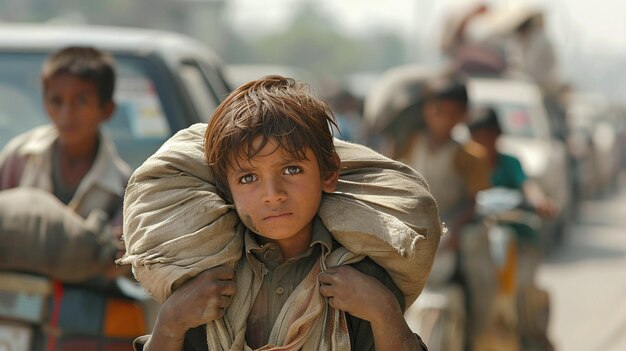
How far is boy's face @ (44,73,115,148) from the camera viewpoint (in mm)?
4535

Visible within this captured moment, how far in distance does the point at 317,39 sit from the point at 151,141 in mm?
107021

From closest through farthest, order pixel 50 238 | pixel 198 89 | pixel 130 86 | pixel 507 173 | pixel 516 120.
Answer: pixel 50 238, pixel 130 86, pixel 198 89, pixel 507 173, pixel 516 120

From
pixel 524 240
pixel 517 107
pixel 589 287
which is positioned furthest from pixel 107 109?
pixel 517 107

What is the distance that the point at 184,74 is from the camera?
5.22 m

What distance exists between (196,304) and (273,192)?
0.29 metres

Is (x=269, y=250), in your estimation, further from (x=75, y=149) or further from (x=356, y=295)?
(x=75, y=149)

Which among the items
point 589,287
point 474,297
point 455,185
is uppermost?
point 455,185

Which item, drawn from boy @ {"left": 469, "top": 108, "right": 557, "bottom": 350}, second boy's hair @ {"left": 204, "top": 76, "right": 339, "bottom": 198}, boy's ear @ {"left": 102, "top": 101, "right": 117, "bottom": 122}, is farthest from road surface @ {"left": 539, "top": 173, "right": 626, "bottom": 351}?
second boy's hair @ {"left": 204, "top": 76, "right": 339, "bottom": 198}

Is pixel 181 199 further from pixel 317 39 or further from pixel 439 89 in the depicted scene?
pixel 317 39

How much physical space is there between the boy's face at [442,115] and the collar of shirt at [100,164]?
7.35 feet

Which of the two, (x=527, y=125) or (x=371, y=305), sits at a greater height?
(x=371, y=305)

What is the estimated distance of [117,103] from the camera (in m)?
5.29

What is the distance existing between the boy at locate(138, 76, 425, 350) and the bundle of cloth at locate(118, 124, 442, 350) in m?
0.01

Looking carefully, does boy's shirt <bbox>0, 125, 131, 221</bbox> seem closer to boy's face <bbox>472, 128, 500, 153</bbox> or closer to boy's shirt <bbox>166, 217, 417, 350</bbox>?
boy's shirt <bbox>166, 217, 417, 350</bbox>
